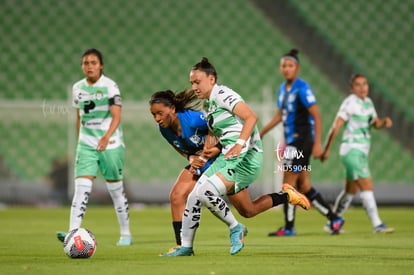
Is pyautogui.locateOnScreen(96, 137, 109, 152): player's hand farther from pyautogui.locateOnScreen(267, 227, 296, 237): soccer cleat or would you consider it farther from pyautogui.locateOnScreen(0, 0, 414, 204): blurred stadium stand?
pyautogui.locateOnScreen(0, 0, 414, 204): blurred stadium stand

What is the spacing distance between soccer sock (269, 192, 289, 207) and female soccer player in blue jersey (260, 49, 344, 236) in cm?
204

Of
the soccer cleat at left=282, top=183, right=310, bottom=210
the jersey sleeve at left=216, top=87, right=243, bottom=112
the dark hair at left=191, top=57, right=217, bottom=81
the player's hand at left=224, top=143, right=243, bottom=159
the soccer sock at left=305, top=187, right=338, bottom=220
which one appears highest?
the dark hair at left=191, top=57, right=217, bottom=81

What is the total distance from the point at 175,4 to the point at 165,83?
6.39 feet

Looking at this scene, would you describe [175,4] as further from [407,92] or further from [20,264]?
[20,264]

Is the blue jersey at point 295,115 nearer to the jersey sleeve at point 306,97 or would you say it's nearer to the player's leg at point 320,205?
the jersey sleeve at point 306,97

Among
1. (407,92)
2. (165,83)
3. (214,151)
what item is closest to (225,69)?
(165,83)

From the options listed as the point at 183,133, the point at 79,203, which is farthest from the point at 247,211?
the point at 79,203

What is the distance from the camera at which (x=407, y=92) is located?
17703mm

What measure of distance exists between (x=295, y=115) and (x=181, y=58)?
28.9 feet

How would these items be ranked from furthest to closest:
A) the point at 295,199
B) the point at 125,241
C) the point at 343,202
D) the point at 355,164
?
→ the point at 343,202, the point at 355,164, the point at 125,241, the point at 295,199

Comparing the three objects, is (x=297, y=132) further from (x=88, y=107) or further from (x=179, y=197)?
(x=179, y=197)

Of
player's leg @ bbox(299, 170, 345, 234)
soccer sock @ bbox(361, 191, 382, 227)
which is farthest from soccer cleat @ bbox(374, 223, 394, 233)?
player's leg @ bbox(299, 170, 345, 234)

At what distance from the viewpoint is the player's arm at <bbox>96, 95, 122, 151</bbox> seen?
8289 mm

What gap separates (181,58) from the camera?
18156mm
